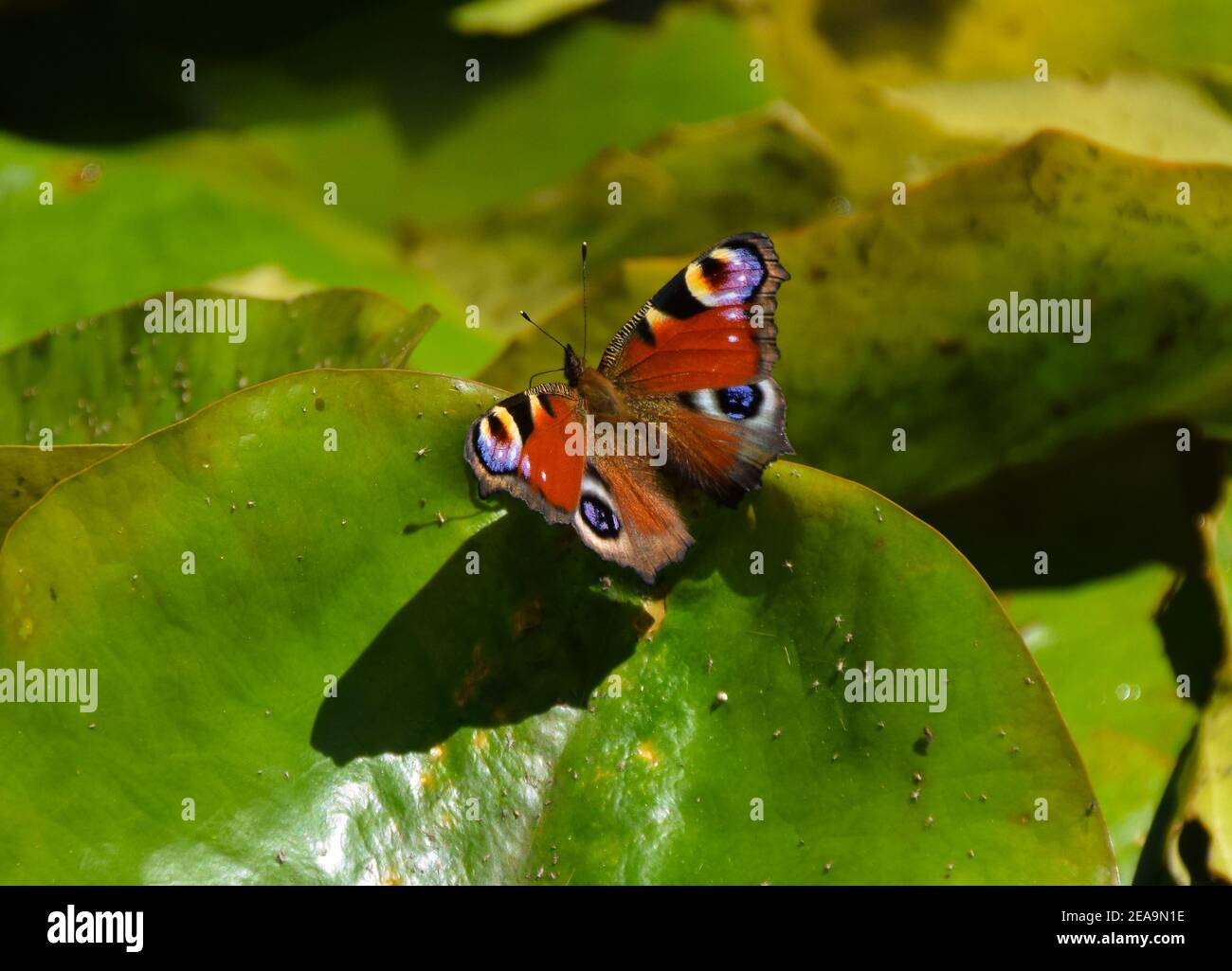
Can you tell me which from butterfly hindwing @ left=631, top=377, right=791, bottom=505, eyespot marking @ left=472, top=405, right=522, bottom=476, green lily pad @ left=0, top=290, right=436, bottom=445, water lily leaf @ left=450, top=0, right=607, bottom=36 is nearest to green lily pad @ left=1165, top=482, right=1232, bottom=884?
butterfly hindwing @ left=631, top=377, right=791, bottom=505

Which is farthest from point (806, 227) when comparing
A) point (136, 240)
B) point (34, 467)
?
point (136, 240)

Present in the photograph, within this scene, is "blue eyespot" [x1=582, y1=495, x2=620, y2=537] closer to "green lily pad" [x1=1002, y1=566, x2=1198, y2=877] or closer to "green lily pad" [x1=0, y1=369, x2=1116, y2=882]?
"green lily pad" [x1=0, y1=369, x2=1116, y2=882]

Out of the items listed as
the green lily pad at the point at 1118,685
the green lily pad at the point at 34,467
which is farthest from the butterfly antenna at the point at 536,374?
the green lily pad at the point at 1118,685

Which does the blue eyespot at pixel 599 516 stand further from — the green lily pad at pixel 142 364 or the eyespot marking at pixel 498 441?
the green lily pad at pixel 142 364

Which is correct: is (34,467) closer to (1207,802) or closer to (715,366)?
(715,366)
